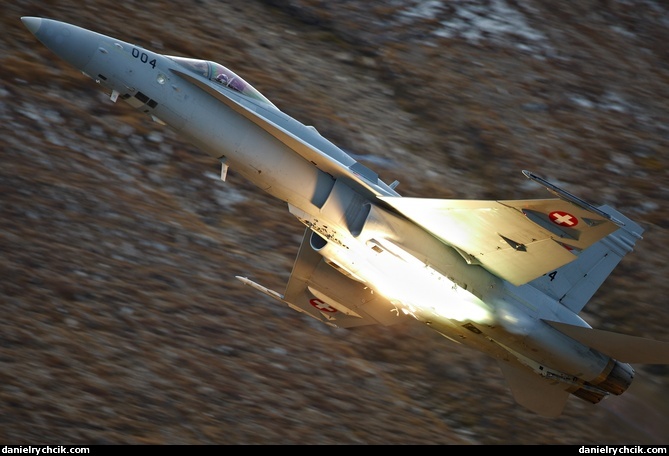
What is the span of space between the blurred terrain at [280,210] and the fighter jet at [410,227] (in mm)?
4740

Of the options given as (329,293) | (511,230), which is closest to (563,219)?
(511,230)

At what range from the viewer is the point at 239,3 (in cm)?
2838

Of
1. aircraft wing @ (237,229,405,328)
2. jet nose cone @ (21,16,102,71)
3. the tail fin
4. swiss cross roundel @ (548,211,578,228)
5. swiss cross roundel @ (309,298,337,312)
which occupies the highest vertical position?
jet nose cone @ (21,16,102,71)

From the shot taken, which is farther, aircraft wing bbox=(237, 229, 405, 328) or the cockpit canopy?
aircraft wing bbox=(237, 229, 405, 328)

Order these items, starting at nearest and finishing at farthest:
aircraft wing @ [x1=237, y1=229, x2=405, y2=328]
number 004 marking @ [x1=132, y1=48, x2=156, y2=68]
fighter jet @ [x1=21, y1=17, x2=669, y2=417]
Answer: fighter jet @ [x1=21, y1=17, x2=669, y2=417]
number 004 marking @ [x1=132, y1=48, x2=156, y2=68]
aircraft wing @ [x1=237, y1=229, x2=405, y2=328]

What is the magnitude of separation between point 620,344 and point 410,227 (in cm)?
436

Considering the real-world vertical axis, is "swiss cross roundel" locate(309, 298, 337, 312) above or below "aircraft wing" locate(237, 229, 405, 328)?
below

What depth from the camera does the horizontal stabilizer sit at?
51.0 ft

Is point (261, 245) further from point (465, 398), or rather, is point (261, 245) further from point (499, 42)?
point (499, 42)

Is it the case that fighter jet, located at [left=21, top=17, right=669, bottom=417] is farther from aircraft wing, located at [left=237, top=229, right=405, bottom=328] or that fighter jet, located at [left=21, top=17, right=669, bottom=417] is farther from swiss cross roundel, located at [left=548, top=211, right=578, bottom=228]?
aircraft wing, located at [left=237, top=229, right=405, bottom=328]

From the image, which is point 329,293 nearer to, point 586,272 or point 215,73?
point 586,272

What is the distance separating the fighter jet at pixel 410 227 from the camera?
14.7 metres

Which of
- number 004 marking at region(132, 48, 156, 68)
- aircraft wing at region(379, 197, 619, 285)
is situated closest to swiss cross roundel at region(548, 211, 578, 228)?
aircraft wing at region(379, 197, 619, 285)

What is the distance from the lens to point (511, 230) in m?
15.2
